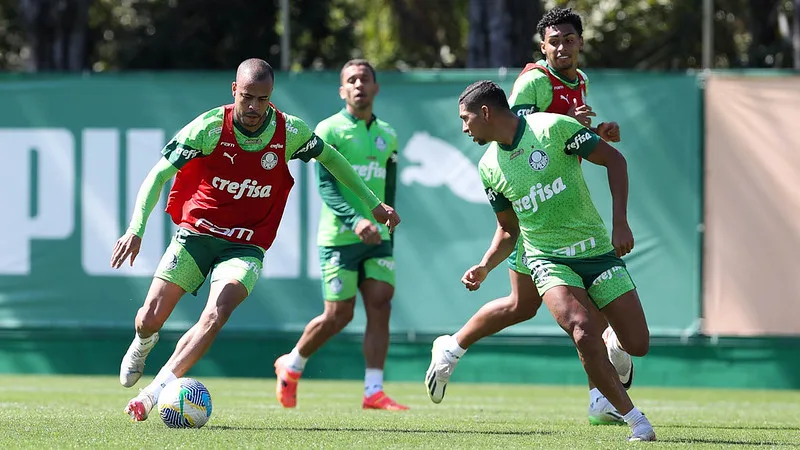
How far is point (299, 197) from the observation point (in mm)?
14109

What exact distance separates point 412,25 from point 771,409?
1506 cm

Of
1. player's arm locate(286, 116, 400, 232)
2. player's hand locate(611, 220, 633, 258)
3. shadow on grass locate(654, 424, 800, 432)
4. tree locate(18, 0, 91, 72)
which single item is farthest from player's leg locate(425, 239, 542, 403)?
tree locate(18, 0, 91, 72)

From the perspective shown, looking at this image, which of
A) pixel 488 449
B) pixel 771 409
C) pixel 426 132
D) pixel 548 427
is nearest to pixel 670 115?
pixel 426 132

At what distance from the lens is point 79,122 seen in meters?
14.4

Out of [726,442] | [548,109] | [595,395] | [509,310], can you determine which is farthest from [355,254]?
[726,442]

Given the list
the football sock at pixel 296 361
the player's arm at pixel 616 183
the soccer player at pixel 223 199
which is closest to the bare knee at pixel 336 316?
the football sock at pixel 296 361

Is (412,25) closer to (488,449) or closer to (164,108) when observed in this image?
(164,108)

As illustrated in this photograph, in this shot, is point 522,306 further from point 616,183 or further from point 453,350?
point 616,183

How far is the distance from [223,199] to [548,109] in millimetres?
2053

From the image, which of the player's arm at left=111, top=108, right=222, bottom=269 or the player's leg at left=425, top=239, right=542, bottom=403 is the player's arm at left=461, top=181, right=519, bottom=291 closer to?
the player's leg at left=425, top=239, right=542, bottom=403

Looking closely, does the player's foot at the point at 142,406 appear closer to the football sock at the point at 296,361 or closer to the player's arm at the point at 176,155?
the player's arm at the point at 176,155

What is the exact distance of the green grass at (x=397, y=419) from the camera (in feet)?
24.3

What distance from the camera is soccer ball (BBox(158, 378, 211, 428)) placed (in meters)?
7.89

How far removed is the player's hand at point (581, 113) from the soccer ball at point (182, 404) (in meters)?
2.74
